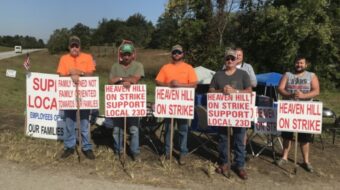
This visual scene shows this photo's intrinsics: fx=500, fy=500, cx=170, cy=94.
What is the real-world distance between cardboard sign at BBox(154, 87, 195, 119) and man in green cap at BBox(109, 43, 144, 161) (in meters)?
0.44

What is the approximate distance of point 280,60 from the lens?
3138cm

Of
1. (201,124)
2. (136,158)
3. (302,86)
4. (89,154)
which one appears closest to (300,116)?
(302,86)

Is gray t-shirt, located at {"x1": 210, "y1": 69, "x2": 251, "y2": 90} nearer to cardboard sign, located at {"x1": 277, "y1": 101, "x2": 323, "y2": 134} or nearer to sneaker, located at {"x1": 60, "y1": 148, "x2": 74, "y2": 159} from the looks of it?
cardboard sign, located at {"x1": 277, "y1": 101, "x2": 323, "y2": 134}

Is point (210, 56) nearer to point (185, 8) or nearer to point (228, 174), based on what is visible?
point (185, 8)

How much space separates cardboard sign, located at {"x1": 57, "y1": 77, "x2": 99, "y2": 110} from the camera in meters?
8.00

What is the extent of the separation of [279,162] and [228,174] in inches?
47.7

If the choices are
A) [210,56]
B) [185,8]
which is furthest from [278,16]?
[185,8]

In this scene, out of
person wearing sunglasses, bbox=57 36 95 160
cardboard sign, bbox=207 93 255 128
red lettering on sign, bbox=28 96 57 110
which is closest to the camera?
cardboard sign, bbox=207 93 255 128

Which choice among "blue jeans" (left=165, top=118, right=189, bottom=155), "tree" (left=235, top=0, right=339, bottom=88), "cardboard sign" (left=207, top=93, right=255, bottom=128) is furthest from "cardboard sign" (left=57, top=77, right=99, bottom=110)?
"tree" (left=235, top=0, right=339, bottom=88)

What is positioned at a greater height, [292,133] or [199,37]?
[199,37]

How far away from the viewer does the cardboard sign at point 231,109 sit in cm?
727

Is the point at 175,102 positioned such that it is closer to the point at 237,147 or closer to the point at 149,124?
the point at 237,147

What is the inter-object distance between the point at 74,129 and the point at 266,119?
3155mm

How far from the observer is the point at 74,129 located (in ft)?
27.0
